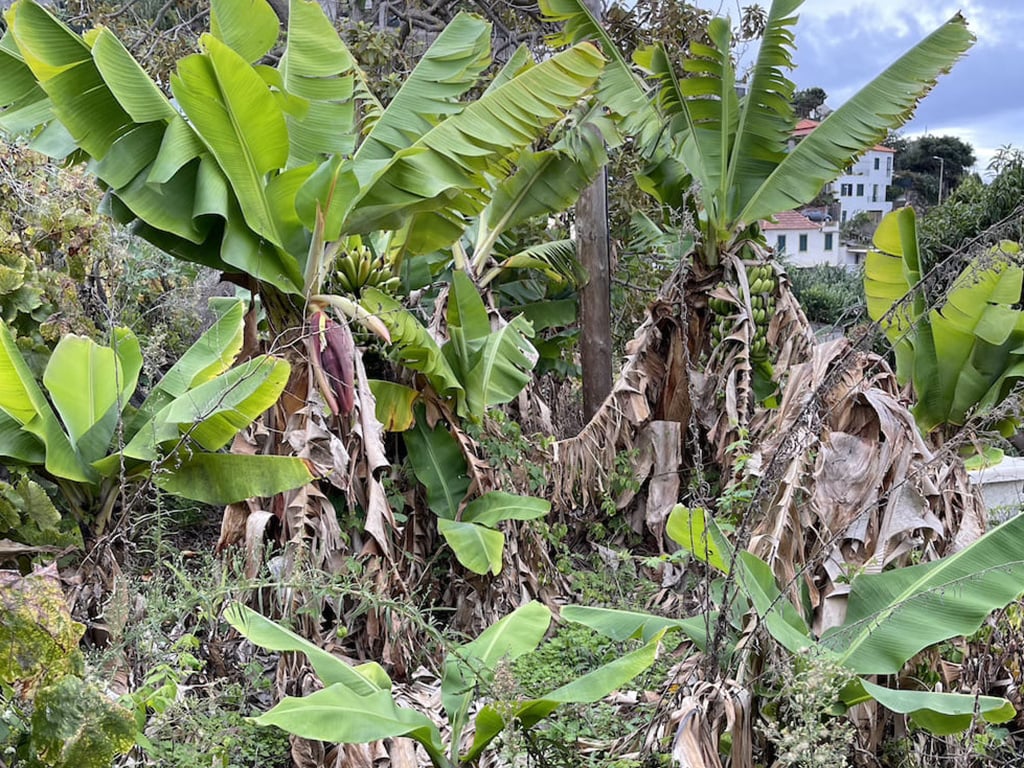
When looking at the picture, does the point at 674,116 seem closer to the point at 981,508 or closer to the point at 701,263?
the point at 701,263

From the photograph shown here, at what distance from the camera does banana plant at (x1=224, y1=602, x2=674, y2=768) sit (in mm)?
2834

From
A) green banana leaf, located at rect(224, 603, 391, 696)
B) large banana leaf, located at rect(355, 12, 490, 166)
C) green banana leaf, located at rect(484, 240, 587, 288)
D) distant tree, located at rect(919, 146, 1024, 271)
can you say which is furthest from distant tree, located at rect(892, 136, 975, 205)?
green banana leaf, located at rect(224, 603, 391, 696)

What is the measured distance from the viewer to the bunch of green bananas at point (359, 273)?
5594 mm

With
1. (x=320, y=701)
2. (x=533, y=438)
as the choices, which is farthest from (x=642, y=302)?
(x=320, y=701)

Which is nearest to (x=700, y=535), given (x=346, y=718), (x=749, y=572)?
(x=749, y=572)

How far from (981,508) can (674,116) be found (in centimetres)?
349

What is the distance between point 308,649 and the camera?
3381mm

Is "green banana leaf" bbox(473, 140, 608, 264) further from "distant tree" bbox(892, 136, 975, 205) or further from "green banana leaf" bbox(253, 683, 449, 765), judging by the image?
"distant tree" bbox(892, 136, 975, 205)

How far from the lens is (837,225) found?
38125 millimetres

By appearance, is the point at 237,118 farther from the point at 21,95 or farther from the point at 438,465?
the point at 438,465

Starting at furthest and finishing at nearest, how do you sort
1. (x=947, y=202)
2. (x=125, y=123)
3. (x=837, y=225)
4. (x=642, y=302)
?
1. (x=837, y=225)
2. (x=947, y=202)
3. (x=642, y=302)
4. (x=125, y=123)

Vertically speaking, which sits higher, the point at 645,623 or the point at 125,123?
the point at 125,123

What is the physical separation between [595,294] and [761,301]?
4.63 feet

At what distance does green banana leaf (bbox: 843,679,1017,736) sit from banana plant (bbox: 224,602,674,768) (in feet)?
2.58
